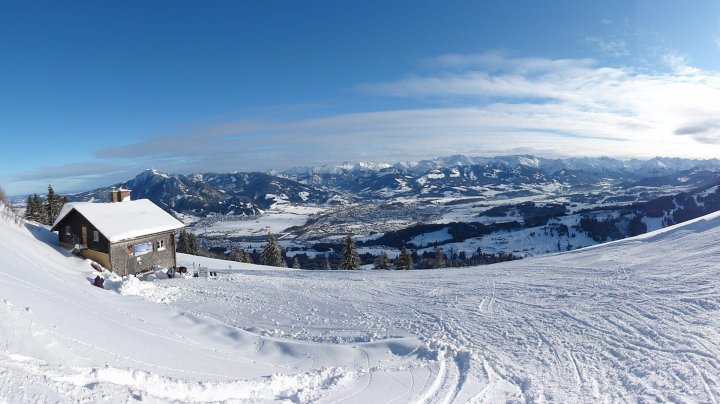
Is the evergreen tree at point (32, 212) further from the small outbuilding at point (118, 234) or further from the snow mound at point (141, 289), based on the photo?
the snow mound at point (141, 289)

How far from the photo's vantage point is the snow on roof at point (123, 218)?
24.0 meters

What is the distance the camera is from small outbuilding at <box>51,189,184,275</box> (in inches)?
934

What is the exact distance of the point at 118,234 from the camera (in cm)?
2377

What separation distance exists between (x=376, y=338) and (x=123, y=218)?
22.4m

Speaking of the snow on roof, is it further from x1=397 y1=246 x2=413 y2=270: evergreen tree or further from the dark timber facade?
x1=397 y1=246 x2=413 y2=270: evergreen tree

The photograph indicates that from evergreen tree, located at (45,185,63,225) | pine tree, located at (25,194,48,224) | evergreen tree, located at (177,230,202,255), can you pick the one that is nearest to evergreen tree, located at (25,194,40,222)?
pine tree, located at (25,194,48,224)

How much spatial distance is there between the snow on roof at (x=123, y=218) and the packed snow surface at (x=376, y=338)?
16.2ft

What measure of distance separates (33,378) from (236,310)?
1022 cm

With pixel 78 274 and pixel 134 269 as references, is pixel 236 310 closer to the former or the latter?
pixel 78 274

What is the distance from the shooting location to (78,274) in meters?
18.4

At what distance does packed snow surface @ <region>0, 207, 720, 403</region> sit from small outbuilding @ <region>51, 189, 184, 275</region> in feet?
14.8

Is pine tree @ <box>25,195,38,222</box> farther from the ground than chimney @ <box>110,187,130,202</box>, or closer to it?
closer to it

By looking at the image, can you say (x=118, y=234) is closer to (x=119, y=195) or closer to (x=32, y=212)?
(x=119, y=195)

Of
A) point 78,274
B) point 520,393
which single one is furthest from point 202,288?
point 520,393
